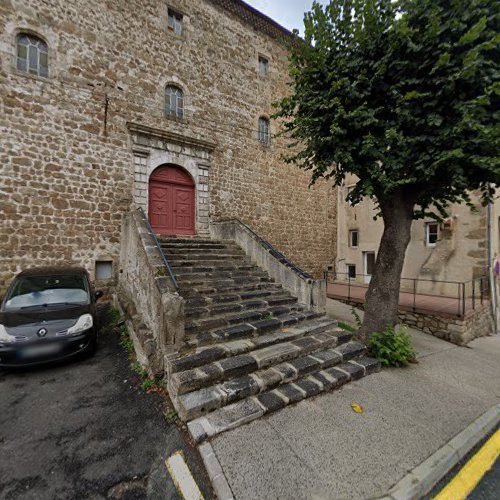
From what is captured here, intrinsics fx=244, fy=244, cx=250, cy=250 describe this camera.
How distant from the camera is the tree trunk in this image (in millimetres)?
4691

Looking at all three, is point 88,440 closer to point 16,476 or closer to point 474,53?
point 16,476

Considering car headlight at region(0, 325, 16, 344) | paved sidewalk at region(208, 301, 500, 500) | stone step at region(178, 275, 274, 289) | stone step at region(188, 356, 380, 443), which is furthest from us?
stone step at region(178, 275, 274, 289)

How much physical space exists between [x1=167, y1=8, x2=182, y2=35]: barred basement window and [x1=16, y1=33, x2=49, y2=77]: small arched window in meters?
3.98

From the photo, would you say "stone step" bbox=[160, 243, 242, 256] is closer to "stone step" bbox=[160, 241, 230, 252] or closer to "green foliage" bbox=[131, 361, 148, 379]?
"stone step" bbox=[160, 241, 230, 252]

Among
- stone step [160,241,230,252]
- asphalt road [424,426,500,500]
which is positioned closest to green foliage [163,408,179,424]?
asphalt road [424,426,500,500]

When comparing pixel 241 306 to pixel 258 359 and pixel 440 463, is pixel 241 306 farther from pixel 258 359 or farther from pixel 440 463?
pixel 440 463

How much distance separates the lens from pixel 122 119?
7.21 metres

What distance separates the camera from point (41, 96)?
6.22 m

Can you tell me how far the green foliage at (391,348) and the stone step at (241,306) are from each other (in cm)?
153

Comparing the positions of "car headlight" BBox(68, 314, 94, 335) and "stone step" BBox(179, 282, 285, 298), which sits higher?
"stone step" BBox(179, 282, 285, 298)

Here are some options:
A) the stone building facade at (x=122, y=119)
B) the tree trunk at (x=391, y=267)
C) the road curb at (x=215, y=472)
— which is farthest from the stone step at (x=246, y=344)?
the stone building facade at (x=122, y=119)

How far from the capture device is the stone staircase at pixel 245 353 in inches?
112

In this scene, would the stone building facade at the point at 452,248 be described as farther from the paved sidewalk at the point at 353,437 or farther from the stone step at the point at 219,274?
the paved sidewalk at the point at 353,437

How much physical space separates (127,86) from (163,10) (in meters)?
3.16
